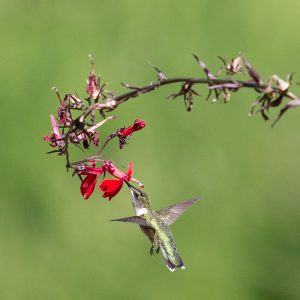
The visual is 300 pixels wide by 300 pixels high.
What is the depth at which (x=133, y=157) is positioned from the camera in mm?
4012

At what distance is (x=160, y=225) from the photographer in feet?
6.64

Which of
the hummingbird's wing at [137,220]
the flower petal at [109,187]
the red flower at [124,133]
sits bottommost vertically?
the hummingbird's wing at [137,220]

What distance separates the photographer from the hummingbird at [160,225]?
6.32ft

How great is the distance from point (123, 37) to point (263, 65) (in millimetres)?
717

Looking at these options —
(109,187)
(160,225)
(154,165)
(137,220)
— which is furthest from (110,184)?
(154,165)

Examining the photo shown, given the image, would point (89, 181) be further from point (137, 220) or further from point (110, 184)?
point (137, 220)

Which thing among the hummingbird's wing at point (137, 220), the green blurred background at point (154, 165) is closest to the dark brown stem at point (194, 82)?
the hummingbird's wing at point (137, 220)

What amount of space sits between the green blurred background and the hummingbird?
67.0 inches

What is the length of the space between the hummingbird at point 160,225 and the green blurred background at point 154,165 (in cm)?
170

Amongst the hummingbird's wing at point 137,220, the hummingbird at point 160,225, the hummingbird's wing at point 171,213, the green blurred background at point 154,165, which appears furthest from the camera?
the green blurred background at point 154,165

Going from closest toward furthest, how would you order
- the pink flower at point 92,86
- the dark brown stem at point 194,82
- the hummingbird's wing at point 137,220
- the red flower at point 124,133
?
the dark brown stem at point 194,82 → the pink flower at point 92,86 → the red flower at point 124,133 → the hummingbird's wing at point 137,220

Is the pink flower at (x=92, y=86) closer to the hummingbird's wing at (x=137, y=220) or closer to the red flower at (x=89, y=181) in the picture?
the red flower at (x=89, y=181)

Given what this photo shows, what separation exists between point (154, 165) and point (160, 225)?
1.98 m

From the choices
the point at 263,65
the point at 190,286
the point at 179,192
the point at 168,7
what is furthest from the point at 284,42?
the point at 190,286
